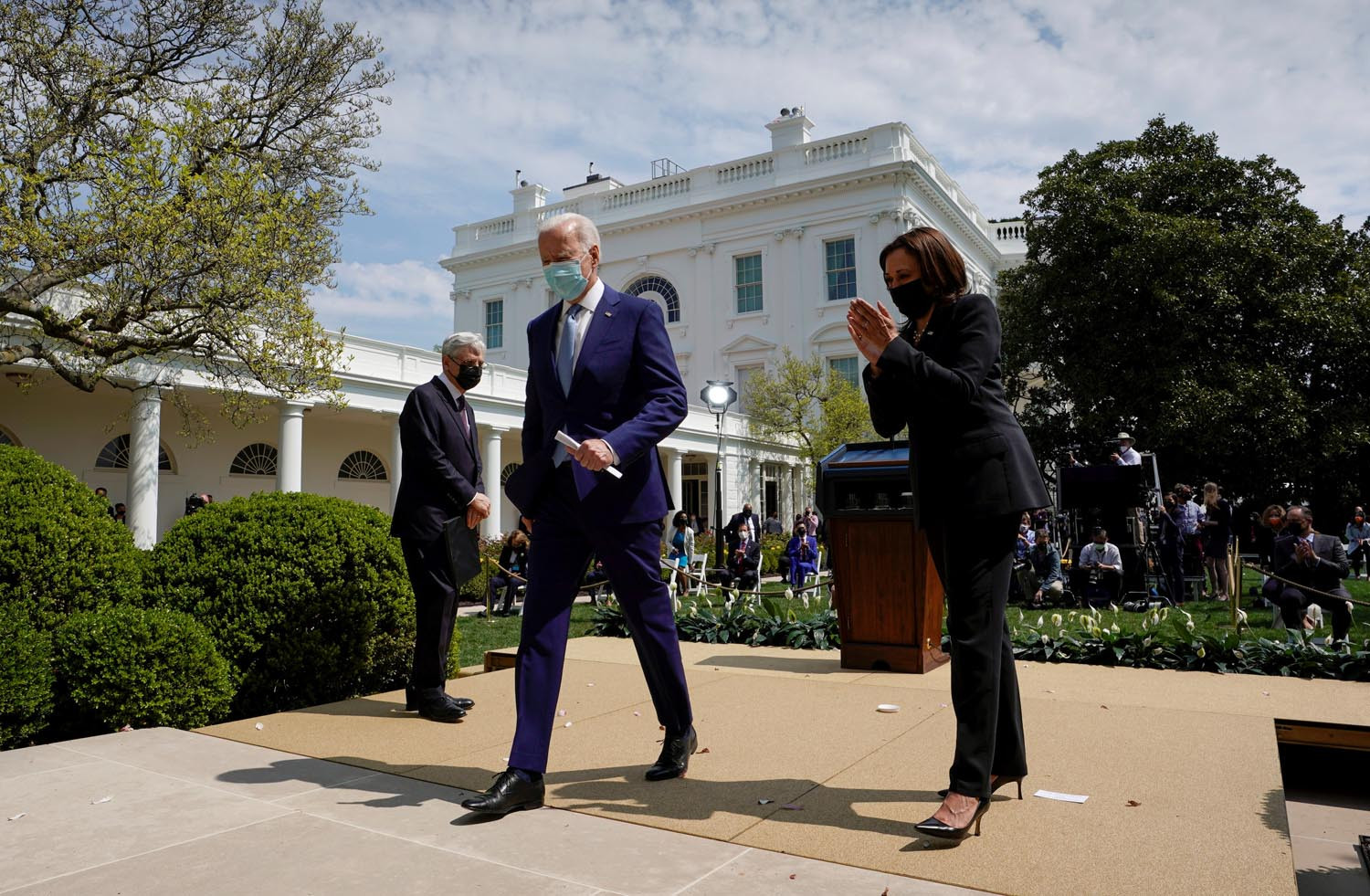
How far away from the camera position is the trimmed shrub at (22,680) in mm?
3973

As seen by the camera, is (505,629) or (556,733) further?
(505,629)

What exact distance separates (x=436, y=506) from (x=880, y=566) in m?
2.75

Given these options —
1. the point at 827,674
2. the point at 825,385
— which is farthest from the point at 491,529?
the point at 827,674

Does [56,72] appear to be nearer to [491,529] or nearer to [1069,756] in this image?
[1069,756]

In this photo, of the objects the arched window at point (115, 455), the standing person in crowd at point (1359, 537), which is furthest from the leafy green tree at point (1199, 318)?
the arched window at point (115, 455)

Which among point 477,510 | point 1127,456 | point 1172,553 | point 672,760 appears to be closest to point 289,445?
point 1127,456

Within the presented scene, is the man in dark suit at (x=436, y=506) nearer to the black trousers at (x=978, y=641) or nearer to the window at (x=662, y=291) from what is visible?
the black trousers at (x=978, y=641)

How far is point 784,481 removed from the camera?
4000cm

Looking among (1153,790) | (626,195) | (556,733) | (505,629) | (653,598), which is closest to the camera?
(1153,790)

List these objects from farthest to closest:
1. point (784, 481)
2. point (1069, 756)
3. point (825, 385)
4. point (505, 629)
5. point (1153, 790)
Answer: point (784, 481)
point (825, 385)
point (505, 629)
point (1069, 756)
point (1153, 790)

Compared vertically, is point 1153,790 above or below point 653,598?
below

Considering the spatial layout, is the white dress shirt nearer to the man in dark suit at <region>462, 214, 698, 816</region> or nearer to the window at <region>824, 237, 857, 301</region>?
the man in dark suit at <region>462, 214, 698, 816</region>

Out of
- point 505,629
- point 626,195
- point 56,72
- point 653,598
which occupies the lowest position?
point 505,629

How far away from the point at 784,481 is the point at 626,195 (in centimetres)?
1586
